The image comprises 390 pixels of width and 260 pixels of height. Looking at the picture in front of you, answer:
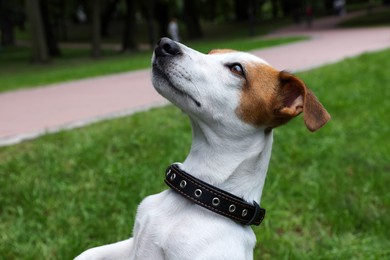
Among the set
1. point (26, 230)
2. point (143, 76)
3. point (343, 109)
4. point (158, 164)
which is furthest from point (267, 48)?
point (26, 230)

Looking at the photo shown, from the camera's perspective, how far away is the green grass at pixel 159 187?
382 cm

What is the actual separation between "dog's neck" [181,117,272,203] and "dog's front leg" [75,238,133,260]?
56cm

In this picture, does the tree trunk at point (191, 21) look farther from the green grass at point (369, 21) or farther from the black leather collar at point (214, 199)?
the black leather collar at point (214, 199)

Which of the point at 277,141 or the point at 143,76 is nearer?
the point at 277,141

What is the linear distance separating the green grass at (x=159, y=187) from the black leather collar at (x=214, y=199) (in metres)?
1.41

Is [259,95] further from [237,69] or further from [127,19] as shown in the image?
Result: [127,19]

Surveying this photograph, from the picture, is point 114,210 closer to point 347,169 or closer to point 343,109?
point 347,169

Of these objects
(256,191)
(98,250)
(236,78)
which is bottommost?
(98,250)

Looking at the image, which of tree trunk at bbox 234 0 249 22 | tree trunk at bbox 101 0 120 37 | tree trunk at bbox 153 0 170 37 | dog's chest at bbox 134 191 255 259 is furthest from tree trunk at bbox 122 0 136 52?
dog's chest at bbox 134 191 255 259

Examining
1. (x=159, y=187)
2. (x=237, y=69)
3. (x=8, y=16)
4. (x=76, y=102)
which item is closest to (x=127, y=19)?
(x=8, y=16)

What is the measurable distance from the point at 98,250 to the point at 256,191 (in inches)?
34.1

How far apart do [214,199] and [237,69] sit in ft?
2.13

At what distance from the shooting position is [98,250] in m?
2.66

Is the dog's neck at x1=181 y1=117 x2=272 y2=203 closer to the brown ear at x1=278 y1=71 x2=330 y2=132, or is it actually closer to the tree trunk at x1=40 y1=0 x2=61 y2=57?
the brown ear at x1=278 y1=71 x2=330 y2=132
